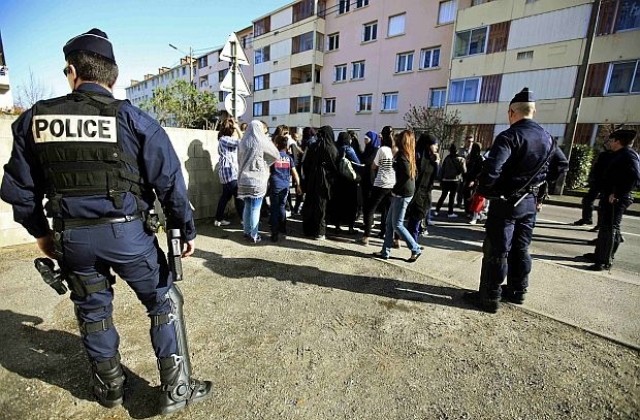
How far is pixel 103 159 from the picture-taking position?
5.55 feet

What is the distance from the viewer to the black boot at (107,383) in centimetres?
191

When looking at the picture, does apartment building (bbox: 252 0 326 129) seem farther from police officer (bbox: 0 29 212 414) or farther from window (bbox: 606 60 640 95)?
police officer (bbox: 0 29 212 414)

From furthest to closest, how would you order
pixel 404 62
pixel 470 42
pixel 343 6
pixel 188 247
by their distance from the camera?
pixel 343 6 < pixel 404 62 < pixel 470 42 < pixel 188 247

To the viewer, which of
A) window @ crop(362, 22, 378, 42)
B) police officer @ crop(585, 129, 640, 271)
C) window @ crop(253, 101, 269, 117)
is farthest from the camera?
window @ crop(253, 101, 269, 117)

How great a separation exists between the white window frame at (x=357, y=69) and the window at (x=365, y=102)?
1.60 m

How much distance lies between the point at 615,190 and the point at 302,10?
1199 inches

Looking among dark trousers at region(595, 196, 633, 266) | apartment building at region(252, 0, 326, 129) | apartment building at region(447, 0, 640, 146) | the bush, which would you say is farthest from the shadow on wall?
apartment building at region(252, 0, 326, 129)

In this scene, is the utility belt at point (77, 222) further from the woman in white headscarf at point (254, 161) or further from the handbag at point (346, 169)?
the handbag at point (346, 169)

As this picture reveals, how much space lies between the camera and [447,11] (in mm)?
20000

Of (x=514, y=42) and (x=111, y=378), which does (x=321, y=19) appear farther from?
(x=111, y=378)

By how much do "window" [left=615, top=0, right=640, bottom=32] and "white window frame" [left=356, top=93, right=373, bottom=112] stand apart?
13.8m

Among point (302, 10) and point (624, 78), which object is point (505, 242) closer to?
point (624, 78)

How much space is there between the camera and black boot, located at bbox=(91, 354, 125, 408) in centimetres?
191

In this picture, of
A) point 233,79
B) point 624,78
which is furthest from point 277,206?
point 624,78
